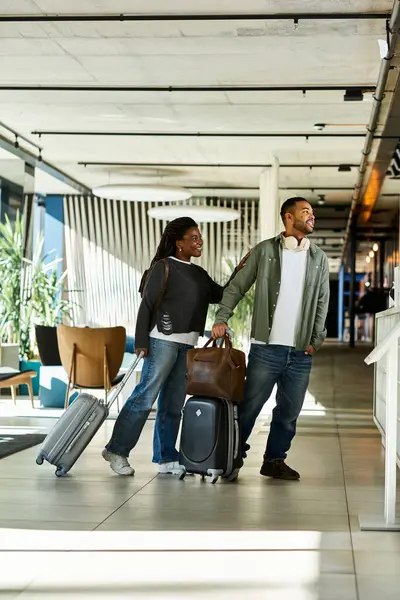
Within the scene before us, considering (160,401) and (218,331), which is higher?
(218,331)

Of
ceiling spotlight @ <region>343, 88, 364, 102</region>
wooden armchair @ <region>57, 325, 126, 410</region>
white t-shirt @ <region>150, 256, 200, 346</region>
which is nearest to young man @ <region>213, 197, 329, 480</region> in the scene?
white t-shirt @ <region>150, 256, 200, 346</region>

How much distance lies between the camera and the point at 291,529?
390 centimetres

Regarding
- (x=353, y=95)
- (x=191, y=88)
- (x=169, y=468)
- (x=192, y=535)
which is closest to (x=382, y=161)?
(x=353, y=95)

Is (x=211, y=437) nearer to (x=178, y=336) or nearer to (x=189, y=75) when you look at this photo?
(x=178, y=336)

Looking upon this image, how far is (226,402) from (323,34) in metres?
3.90

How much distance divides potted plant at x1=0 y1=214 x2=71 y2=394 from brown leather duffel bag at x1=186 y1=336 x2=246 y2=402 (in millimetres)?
7271

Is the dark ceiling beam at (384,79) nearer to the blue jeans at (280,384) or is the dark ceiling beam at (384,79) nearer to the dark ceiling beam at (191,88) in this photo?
the dark ceiling beam at (191,88)

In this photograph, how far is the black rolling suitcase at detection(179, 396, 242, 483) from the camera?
4.99 m

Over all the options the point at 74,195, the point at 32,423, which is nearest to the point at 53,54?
the point at 32,423

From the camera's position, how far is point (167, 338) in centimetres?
531

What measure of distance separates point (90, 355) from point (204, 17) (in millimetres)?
3246

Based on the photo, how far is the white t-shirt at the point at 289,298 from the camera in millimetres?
5125

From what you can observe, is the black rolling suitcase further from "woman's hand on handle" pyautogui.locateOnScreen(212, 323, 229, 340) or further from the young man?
"woman's hand on handle" pyautogui.locateOnScreen(212, 323, 229, 340)

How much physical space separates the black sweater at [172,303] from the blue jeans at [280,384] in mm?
376
